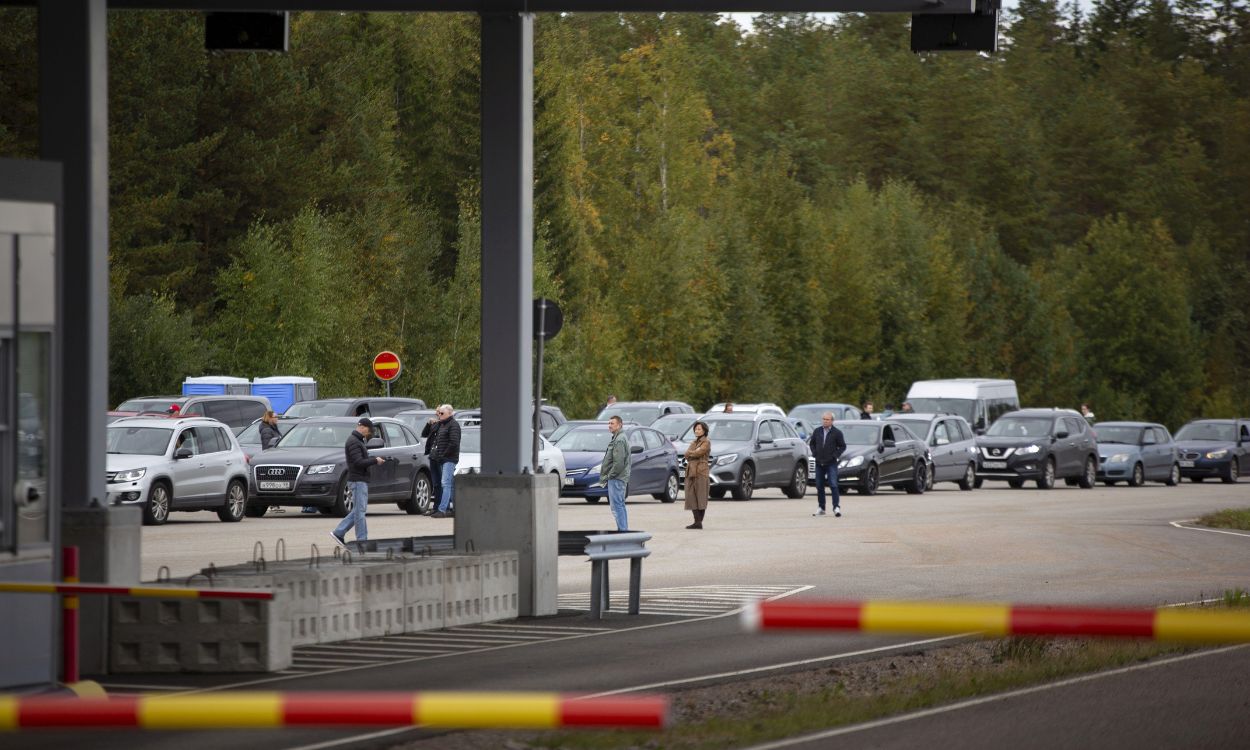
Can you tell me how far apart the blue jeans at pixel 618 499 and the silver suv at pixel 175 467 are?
6.73 meters

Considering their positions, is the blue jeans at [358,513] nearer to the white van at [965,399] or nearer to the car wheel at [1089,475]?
the car wheel at [1089,475]

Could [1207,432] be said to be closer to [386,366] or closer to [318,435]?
[386,366]

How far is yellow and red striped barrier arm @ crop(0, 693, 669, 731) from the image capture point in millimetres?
5164

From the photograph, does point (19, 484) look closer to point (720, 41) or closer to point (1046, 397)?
point (1046, 397)

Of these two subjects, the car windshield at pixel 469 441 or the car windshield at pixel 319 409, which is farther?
the car windshield at pixel 319 409

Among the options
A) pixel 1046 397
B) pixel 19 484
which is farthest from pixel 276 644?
pixel 1046 397

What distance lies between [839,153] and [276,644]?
10688 centimetres

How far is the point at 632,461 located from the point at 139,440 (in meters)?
9.39

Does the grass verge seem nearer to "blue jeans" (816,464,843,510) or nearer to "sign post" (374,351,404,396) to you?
"blue jeans" (816,464,843,510)

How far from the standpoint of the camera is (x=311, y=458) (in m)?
32.0

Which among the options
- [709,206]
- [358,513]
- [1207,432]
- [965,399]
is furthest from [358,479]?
[709,206]

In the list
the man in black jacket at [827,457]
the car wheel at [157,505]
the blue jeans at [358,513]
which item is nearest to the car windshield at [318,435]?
the car wheel at [157,505]

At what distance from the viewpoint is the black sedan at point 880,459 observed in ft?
137

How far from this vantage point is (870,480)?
137 feet
